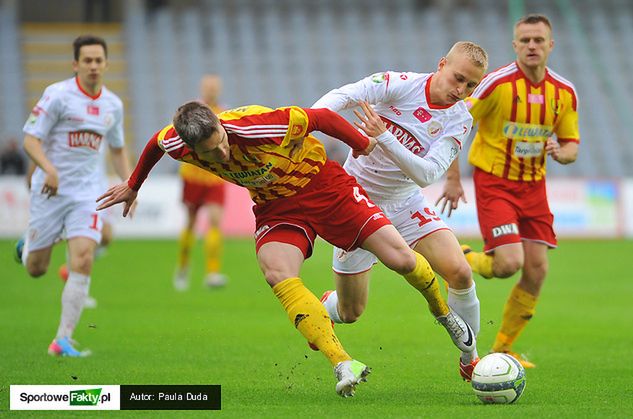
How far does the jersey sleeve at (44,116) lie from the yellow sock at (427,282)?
141 inches

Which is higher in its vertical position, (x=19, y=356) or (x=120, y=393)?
(x=19, y=356)

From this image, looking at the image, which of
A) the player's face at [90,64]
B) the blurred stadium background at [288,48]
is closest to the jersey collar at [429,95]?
the player's face at [90,64]

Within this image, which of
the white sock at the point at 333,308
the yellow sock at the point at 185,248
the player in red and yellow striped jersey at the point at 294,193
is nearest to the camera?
the player in red and yellow striped jersey at the point at 294,193

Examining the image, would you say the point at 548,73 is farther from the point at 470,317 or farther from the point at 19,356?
the point at 19,356

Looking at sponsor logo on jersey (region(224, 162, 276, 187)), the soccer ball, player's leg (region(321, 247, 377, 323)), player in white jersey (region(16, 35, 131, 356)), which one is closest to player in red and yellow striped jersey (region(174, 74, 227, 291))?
player in white jersey (region(16, 35, 131, 356))

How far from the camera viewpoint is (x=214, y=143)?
20.0 ft

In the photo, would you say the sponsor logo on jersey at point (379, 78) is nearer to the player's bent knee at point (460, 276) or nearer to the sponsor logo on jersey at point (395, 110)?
the sponsor logo on jersey at point (395, 110)

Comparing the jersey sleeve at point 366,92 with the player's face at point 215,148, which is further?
the jersey sleeve at point 366,92

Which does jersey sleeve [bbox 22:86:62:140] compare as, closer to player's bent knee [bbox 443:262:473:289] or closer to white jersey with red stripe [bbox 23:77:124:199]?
white jersey with red stripe [bbox 23:77:124:199]

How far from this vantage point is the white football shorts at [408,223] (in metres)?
7.36

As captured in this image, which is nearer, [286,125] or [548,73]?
[286,125]

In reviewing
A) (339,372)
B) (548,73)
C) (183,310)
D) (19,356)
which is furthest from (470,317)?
(183,310)

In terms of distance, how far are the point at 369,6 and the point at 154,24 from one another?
5.82m

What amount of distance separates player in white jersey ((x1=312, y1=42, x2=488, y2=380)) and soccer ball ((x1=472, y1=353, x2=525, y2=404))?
29.8 inches
